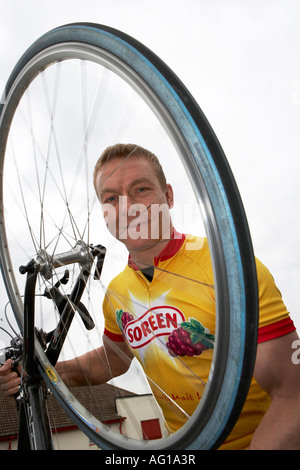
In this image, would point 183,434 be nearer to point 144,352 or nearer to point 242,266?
point 242,266

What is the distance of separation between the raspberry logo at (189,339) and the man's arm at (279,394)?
176 mm

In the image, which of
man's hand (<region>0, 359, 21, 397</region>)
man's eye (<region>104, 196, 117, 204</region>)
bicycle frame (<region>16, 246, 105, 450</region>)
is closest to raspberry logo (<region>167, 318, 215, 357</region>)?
bicycle frame (<region>16, 246, 105, 450</region>)

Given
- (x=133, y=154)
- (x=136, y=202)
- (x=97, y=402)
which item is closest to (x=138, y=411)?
(x=97, y=402)

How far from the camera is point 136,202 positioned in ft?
3.00

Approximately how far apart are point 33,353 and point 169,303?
53 centimetres

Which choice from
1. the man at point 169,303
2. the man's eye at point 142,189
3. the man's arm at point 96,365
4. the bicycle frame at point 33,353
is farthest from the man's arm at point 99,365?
the man's eye at point 142,189

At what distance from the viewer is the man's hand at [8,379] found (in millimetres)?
1166

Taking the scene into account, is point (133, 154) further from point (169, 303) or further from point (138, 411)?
point (138, 411)

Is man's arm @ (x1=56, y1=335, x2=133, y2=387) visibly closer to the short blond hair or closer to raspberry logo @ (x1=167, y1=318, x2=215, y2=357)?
raspberry logo @ (x1=167, y1=318, x2=215, y2=357)

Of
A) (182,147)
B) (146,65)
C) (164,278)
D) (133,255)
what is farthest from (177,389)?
(146,65)

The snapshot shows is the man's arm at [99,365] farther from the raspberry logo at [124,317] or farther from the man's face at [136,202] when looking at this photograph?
the man's face at [136,202]

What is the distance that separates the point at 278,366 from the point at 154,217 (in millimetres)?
466

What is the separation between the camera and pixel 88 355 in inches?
50.6

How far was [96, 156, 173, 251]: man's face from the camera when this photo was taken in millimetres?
918
